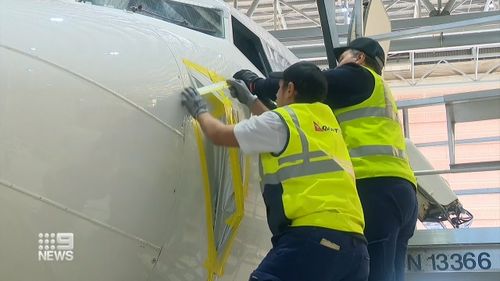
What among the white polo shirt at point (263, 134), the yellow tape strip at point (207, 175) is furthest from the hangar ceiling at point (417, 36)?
the white polo shirt at point (263, 134)

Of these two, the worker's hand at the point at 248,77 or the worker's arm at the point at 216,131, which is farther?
the worker's hand at the point at 248,77

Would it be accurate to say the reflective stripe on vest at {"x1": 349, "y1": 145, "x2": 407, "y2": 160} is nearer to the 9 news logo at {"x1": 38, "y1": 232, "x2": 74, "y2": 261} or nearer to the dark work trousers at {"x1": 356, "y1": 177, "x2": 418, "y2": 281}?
the dark work trousers at {"x1": 356, "y1": 177, "x2": 418, "y2": 281}

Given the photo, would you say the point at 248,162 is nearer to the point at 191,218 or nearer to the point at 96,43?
the point at 191,218

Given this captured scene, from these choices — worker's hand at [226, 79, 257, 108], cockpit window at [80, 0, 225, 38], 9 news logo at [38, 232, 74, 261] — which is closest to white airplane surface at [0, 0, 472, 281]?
9 news logo at [38, 232, 74, 261]

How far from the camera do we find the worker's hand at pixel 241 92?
12.1 ft

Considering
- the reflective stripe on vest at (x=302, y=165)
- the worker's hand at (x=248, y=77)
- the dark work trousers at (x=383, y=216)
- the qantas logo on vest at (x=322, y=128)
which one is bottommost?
the dark work trousers at (x=383, y=216)

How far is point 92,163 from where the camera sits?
2561mm

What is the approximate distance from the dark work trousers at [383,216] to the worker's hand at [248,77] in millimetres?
800

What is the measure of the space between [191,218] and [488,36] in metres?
13.2

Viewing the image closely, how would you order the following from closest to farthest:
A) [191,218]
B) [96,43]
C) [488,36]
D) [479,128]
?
[96,43], [191,218], [488,36], [479,128]

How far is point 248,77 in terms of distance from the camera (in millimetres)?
3836

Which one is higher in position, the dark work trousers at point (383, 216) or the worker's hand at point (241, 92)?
the worker's hand at point (241, 92)

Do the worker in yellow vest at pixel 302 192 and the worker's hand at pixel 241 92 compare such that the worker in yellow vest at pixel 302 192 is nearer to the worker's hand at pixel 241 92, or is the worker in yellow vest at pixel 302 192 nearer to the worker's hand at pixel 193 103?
the worker's hand at pixel 193 103

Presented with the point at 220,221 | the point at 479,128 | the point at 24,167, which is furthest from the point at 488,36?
the point at 24,167
